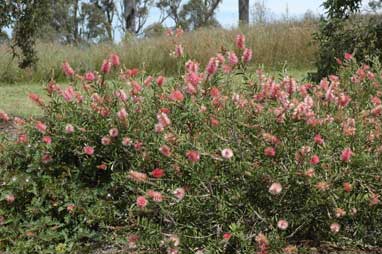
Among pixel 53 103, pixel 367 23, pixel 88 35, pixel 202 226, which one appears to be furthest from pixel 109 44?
pixel 88 35

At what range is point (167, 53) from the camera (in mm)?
13164

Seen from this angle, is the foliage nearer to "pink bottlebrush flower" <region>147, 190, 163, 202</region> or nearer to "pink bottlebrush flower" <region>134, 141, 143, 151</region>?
→ "pink bottlebrush flower" <region>134, 141, 143, 151</region>

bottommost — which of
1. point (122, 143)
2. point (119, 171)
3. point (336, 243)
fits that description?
point (336, 243)

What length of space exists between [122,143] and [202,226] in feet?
1.81

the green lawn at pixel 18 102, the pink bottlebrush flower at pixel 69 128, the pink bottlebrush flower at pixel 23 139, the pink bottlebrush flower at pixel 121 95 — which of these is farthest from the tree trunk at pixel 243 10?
the pink bottlebrush flower at pixel 69 128

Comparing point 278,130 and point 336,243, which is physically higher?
point 278,130

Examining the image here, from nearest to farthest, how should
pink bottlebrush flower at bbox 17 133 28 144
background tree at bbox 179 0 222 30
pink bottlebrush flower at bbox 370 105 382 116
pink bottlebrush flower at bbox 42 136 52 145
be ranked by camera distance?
pink bottlebrush flower at bbox 370 105 382 116, pink bottlebrush flower at bbox 42 136 52 145, pink bottlebrush flower at bbox 17 133 28 144, background tree at bbox 179 0 222 30

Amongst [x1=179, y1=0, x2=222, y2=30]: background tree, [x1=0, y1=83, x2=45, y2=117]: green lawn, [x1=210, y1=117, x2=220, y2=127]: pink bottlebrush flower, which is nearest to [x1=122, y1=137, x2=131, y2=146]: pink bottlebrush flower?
[x1=210, y1=117, x2=220, y2=127]: pink bottlebrush flower

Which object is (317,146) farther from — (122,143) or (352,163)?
(122,143)

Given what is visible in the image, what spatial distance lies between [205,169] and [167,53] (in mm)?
11165

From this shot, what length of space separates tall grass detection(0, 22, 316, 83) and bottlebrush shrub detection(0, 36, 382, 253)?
9534mm

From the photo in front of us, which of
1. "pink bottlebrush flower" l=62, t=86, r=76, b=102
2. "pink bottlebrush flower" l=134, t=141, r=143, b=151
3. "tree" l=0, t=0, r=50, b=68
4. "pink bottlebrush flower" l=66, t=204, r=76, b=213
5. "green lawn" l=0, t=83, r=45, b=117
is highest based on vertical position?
"tree" l=0, t=0, r=50, b=68

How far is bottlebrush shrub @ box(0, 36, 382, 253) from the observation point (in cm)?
214

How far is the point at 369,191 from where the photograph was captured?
2189mm
